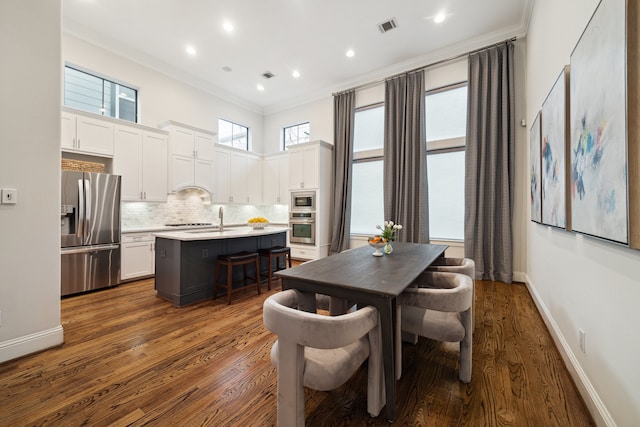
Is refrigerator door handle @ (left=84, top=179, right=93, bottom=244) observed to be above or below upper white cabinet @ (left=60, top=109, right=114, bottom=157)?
below

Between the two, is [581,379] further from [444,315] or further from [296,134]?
[296,134]

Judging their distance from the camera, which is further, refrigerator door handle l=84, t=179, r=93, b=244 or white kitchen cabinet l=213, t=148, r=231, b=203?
white kitchen cabinet l=213, t=148, r=231, b=203

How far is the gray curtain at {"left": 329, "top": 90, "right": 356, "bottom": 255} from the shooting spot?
18.7 ft

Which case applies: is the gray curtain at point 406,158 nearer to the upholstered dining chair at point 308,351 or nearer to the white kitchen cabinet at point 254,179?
the white kitchen cabinet at point 254,179

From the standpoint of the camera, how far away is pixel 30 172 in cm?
209

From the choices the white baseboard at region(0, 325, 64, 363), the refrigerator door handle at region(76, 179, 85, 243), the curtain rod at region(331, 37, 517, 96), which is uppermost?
the curtain rod at region(331, 37, 517, 96)

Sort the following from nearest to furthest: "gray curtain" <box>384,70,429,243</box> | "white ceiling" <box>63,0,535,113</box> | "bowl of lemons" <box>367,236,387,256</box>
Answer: "bowl of lemons" <box>367,236,387,256</box>, "white ceiling" <box>63,0,535,113</box>, "gray curtain" <box>384,70,429,243</box>

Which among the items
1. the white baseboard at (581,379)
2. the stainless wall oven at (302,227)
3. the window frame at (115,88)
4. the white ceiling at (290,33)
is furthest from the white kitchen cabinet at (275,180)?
the white baseboard at (581,379)

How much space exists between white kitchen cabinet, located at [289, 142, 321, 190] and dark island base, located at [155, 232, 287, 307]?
101 inches

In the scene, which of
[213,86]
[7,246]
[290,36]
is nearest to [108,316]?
[7,246]

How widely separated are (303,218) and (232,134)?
2900mm

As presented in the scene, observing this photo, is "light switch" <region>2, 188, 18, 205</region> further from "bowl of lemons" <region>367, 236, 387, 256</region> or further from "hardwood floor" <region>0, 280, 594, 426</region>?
"bowl of lemons" <region>367, 236, 387, 256</region>

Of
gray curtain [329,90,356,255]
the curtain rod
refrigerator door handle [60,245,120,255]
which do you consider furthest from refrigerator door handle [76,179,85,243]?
the curtain rod

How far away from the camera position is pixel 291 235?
6.11 meters
